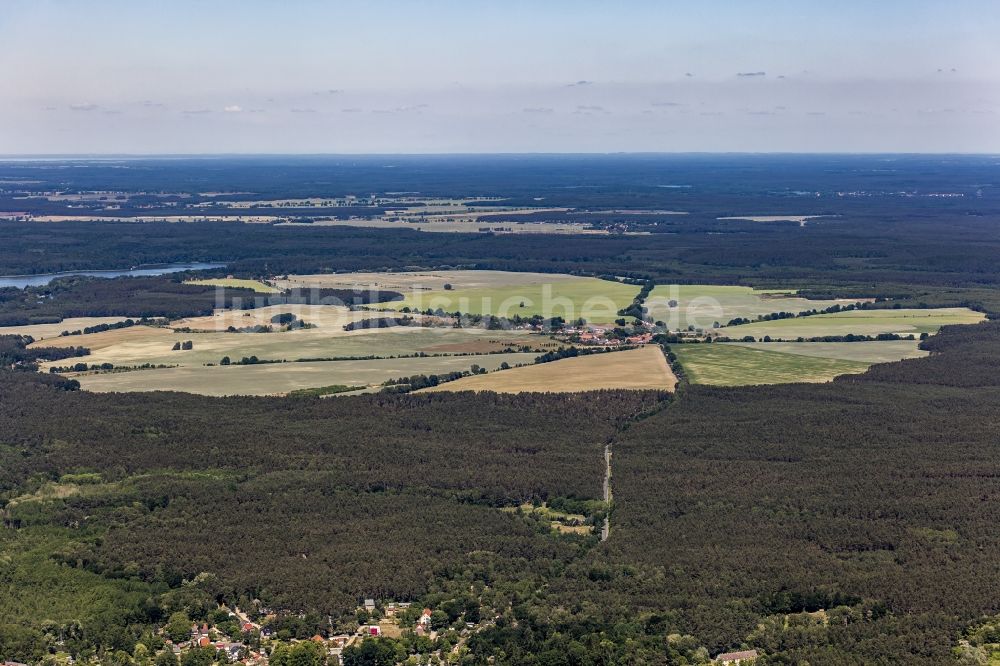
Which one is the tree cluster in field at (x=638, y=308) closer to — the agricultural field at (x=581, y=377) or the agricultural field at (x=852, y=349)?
the agricultural field at (x=852, y=349)

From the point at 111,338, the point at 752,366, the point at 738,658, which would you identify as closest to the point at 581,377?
the point at 752,366

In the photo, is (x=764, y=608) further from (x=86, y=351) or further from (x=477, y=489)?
(x=86, y=351)

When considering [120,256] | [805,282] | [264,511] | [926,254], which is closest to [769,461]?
[264,511]

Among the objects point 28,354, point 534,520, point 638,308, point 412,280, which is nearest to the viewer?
point 534,520

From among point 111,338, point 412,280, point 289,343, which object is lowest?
point 111,338

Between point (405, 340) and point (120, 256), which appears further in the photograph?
point (120, 256)

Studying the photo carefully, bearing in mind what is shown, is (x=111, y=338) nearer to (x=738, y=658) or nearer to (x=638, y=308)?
(x=638, y=308)

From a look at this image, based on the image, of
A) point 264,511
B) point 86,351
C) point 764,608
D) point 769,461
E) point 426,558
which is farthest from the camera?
point 86,351
